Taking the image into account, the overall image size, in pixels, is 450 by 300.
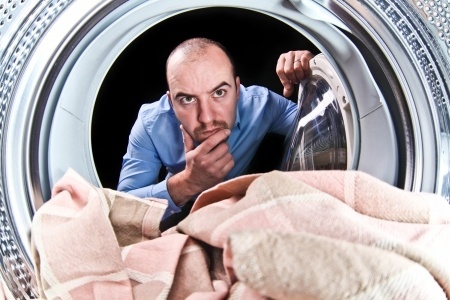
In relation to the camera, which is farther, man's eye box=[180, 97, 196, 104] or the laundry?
man's eye box=[180, 97, 196, 104]

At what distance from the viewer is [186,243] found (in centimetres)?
61

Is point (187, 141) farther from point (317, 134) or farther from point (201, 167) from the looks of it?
point (317, 134)

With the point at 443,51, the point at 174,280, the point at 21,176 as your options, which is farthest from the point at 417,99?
the point at 21,176

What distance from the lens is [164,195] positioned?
0.69m

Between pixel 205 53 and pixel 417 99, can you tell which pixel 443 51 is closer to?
pixel 417 99

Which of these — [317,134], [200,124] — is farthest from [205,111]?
[317,134]

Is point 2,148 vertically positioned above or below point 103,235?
above

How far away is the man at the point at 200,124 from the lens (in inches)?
25.5

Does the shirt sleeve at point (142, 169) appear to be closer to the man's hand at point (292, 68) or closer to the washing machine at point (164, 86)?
the washing machine at point (164, 86)

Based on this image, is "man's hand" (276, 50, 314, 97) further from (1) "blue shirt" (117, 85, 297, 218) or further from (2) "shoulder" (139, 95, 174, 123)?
(2) "shoulder" (139, 95, 174, 123)

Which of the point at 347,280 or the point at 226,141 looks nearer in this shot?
the point at 347,280

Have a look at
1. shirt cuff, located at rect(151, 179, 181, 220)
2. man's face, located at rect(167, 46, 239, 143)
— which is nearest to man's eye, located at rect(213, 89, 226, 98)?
man's face, located at rect(167, 46, 239, 143)

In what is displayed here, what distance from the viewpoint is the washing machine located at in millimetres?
631

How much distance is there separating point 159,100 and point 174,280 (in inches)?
7.4
